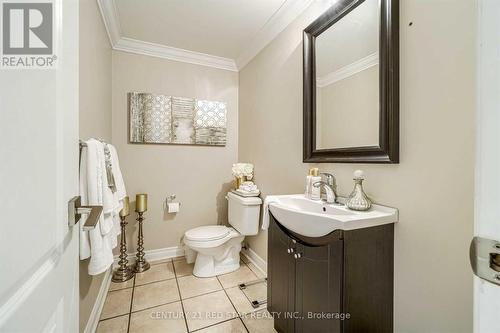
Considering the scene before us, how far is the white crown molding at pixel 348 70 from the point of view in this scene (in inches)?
43.9

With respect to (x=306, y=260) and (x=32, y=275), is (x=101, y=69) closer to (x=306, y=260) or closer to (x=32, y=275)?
(x=32, y=275)

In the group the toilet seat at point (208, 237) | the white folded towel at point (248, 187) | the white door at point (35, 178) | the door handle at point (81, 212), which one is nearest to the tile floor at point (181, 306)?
the toilet seat at point (208, 237)

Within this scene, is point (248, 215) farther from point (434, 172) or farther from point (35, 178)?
point (35, 178)

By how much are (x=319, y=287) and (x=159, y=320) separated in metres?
1.19

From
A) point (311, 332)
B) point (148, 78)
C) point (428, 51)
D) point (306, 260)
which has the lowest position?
point (311, 332)

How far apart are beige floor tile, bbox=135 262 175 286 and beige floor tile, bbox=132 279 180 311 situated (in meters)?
0.07

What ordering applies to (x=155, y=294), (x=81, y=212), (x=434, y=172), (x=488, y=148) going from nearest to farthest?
(x=488, y=148) < (x=81, y=212) < (x=434, y=172) < (x=155, y=294)

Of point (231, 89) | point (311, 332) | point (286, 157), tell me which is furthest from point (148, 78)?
point (311, 332)

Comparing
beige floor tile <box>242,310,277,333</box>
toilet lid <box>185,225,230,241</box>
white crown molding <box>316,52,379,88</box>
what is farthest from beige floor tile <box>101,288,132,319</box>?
white crown molding <box>316,52,379,88</box>

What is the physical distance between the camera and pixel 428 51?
2.93 feet

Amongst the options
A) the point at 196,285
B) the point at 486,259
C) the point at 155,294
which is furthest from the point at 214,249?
the point at 486,259

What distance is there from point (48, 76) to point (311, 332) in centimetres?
138

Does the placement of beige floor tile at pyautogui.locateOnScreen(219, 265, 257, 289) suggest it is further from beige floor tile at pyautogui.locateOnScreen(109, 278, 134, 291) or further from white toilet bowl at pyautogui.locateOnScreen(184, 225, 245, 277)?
beige floor tile at pyautogui.locateOnScreen(109, 278, 134, 291)

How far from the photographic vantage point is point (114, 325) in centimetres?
142
